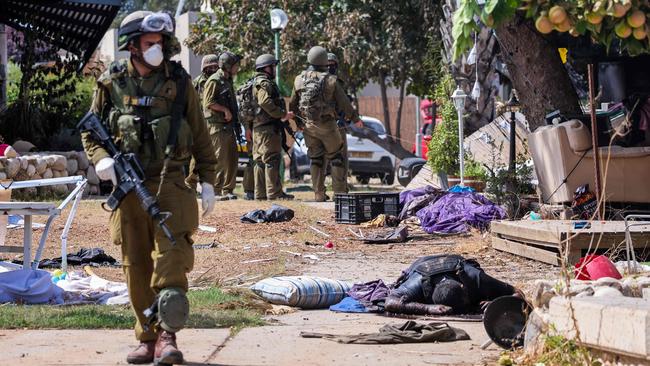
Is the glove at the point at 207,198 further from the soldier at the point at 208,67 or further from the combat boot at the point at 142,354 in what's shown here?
the soldier at the point at 208,67

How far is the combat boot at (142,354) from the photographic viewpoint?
6.29 meters

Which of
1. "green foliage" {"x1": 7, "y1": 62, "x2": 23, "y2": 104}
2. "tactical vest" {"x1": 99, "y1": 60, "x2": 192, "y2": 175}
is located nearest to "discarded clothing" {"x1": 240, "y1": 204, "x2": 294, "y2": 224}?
"tactical vest" {"x1": 99, "y1": 60, "x2": 192, "y2": 175}

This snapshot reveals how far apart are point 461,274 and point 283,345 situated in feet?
5.44

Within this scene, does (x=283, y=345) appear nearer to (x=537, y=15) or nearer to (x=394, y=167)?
(x=537, y=15)

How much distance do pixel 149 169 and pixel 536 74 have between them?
325 inches

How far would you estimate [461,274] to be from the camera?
796 cm

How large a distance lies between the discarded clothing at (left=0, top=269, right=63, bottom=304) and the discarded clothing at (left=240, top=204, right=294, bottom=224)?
575cm

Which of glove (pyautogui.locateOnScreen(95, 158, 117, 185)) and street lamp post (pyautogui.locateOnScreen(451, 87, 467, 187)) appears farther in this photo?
street lamp post (pyautogui.locateOnScreen(451, 87, 467, 187))

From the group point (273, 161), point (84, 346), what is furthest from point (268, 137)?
point (84, 346)

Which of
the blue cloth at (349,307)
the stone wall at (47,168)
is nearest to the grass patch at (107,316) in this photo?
the blue cloth at (349,307)

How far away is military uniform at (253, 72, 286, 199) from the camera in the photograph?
56.5 ft

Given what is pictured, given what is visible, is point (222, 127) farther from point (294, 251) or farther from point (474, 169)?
point (294, 251)

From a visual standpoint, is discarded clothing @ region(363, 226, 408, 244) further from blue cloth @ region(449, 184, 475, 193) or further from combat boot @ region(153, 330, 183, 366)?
combat boot @ region(153, 330, 183, 366)

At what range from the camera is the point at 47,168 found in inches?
724
